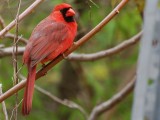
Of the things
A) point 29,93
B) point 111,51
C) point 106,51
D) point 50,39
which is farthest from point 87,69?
point 29,93

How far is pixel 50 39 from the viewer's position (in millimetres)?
4637

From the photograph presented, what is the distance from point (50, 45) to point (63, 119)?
3.13 meters

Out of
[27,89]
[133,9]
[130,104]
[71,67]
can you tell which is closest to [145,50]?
[27,89]

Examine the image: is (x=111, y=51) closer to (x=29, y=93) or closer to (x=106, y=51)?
(x=106, y=51)

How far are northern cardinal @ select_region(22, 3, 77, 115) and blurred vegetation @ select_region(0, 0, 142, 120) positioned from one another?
106 centimetres

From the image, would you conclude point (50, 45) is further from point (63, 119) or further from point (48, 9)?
point (63, 119)

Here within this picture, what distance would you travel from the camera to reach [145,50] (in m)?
4.08

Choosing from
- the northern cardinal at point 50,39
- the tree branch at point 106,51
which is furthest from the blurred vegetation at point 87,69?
A: the northern cardinal at point 50,39

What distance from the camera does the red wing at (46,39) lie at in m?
4.41

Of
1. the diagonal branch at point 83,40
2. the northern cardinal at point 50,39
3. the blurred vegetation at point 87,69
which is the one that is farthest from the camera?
the blurred vegetation at point 87,69

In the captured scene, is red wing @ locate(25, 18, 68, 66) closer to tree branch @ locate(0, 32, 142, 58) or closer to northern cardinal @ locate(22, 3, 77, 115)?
northern cardinal @ locate(22, 3, 77, 115)

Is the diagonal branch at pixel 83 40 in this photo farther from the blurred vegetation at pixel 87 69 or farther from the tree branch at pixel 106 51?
the blurred vegetation at pixel 87 69

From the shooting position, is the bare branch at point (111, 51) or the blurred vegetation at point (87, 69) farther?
the blurred vegetation at point (87, 69)

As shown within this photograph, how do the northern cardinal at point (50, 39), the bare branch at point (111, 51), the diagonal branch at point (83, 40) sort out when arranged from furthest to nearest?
the bare branch at point (111, 51), the northern cardinal at point (50, 39), the diagonal branch at point (83, 40)
